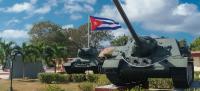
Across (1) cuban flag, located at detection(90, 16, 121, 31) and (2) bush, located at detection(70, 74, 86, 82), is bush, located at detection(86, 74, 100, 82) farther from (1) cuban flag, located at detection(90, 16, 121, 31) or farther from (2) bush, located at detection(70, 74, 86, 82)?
(1) cuban flag, located at detection(90, 16, 121, 31)

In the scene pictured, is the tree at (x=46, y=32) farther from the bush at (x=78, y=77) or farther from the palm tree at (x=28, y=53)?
the bush at (x=78, y=77)

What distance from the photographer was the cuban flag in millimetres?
35906

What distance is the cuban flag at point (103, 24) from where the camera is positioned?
118 feet

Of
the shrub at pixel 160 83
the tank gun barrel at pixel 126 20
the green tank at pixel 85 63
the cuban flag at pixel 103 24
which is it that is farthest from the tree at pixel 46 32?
the tank gun barrel at pixel 126 20

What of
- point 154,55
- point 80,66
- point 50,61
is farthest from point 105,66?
point 50,61

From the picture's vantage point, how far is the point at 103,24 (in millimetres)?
36406

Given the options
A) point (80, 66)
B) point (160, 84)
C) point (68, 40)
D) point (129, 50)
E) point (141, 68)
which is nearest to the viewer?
point (141, 68)

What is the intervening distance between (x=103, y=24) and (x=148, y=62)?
21.6m

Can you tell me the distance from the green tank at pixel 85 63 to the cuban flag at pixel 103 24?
23.6ft

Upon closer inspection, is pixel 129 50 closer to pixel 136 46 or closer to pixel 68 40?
pixel 136 46

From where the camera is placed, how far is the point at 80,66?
2831cm

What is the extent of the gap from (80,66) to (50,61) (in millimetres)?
10063

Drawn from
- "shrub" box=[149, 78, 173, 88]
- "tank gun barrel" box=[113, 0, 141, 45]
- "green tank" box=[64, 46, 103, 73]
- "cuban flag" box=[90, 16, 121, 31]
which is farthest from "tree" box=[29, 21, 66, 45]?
"tank gun barrel" box=[113, 0, 141, 45]

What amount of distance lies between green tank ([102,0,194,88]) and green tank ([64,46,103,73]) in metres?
11.7
